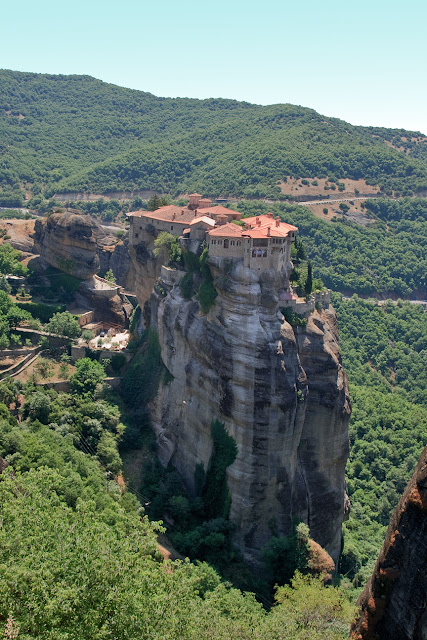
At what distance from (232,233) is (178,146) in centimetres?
11416

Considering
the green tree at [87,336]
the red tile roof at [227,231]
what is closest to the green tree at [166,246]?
the red tile roof at [227,231]

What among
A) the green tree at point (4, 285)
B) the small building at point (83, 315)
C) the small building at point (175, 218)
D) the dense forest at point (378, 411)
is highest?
the small building at point (175, 218)

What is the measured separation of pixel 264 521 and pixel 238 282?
1590 cm

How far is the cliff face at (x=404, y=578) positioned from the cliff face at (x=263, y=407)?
22759 mm

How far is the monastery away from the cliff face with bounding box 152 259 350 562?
3.41 feet

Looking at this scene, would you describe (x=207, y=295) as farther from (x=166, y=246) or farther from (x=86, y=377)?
(x=86, y=377)

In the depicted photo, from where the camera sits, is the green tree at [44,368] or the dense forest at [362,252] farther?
the dense forest at [362,252]

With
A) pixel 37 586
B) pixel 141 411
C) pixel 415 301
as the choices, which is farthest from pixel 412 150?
pixel 37 586

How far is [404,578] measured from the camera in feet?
65.5

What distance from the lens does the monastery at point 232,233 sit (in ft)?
148

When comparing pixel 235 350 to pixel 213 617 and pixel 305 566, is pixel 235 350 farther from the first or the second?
pixel 213 617

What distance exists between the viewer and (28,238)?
75938 mm

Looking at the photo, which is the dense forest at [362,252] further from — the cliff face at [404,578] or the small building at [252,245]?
the cliff face at [404,578]

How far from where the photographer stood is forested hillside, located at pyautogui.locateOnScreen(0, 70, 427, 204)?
131 meters
